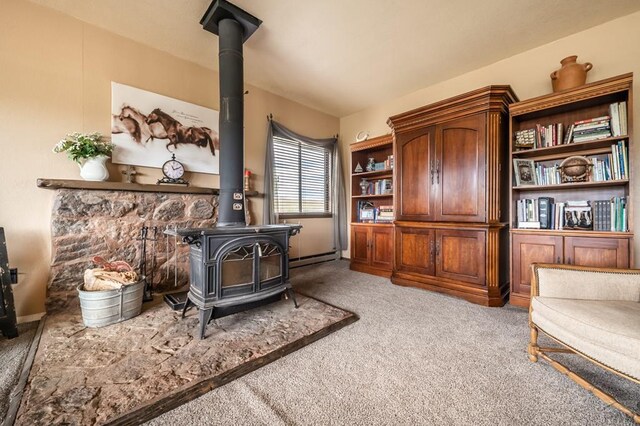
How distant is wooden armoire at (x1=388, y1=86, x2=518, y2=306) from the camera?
97.5 inches

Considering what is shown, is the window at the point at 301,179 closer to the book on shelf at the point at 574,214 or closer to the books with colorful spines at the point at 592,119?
the book on shelf at the point at 574,214

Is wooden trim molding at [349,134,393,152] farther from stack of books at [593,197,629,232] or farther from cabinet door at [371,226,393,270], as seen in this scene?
stack of books at [593,197,629,232]

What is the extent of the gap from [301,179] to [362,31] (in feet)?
7.32

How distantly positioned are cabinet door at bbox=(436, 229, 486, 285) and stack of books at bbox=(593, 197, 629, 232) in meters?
0.87

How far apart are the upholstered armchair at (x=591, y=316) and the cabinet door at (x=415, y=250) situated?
1.27m

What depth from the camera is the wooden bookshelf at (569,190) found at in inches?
80.3

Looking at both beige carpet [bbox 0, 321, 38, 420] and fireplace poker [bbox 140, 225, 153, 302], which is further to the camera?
fireplace poker [bbox 140, 225, 153, 302]

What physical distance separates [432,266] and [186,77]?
3.62 meters

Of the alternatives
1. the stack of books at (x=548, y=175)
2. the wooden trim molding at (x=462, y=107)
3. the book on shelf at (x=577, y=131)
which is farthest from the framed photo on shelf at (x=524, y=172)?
the wooden trim molding at (x=462, y=107)

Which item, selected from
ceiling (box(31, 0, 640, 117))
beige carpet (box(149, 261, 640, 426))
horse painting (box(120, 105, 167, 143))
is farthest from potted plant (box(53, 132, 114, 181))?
beige carpet (box(149, 261, 640, 426))

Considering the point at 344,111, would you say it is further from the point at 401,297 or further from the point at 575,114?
the point at 401,297

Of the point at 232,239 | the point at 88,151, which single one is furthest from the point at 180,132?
the point at 232,239

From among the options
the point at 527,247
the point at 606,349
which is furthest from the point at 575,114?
the point at 606,349

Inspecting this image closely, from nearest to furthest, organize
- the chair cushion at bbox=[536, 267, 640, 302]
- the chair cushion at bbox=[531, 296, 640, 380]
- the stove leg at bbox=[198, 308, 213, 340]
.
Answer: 1. the chair cushion at bbox=[531, 296, 640, 380]
2. the chair cushion at bbox=[536, 267, 640, 302]
3. the stove leg at bbox=[198, 308, 213, 340]
